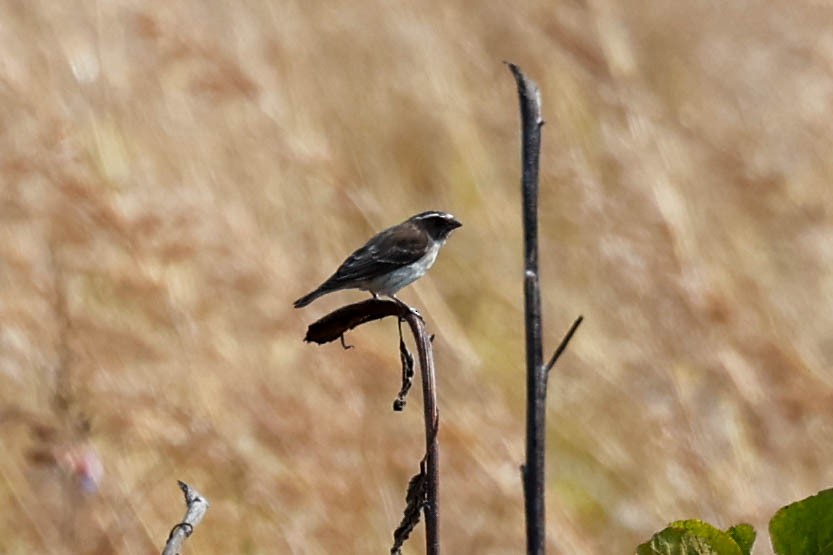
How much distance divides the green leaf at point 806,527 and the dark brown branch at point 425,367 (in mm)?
198

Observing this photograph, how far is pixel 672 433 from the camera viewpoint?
9.99ft

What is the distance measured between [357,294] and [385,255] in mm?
706

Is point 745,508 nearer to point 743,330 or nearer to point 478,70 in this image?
point 743,330

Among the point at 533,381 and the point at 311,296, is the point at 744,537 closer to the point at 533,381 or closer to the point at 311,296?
the point at 533,381

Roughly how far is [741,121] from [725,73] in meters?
0.45

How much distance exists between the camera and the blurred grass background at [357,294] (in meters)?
2.74

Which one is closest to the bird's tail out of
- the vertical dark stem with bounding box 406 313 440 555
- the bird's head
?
the bird's head

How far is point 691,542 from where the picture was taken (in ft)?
2.61

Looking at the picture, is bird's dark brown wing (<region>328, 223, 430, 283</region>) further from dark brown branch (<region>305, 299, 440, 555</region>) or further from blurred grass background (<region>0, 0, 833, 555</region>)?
dark brown branch (<region>305, 299, 440, 555</region>)

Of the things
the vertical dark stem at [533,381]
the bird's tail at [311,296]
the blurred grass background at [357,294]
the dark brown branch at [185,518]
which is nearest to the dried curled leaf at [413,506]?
the dark brown branch at [185,518]

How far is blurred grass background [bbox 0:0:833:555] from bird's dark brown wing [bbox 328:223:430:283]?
0.09 m

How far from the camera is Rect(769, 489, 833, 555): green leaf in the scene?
77 cm

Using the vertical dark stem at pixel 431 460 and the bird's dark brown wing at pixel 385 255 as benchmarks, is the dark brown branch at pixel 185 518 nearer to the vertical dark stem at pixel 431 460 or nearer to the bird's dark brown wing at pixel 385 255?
the vertical dark stem at pixel 431 460

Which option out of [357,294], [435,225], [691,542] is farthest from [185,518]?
[357,294]
